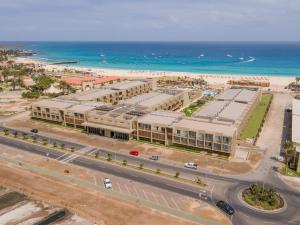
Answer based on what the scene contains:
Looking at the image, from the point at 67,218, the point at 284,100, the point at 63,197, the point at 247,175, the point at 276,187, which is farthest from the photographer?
the point at 284,100

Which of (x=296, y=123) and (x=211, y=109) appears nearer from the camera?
(x=296, y=123)

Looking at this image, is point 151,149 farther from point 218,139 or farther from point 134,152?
point 218,139

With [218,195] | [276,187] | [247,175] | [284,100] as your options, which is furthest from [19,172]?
[284,100]

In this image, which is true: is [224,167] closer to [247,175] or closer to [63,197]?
[247,175]

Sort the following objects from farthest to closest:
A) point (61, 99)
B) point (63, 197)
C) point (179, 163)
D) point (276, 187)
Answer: point (61, 99) → point (179, 163) → point (276, 187) → point (63, 197)

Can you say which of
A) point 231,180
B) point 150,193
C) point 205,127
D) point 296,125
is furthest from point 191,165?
point 296,125
